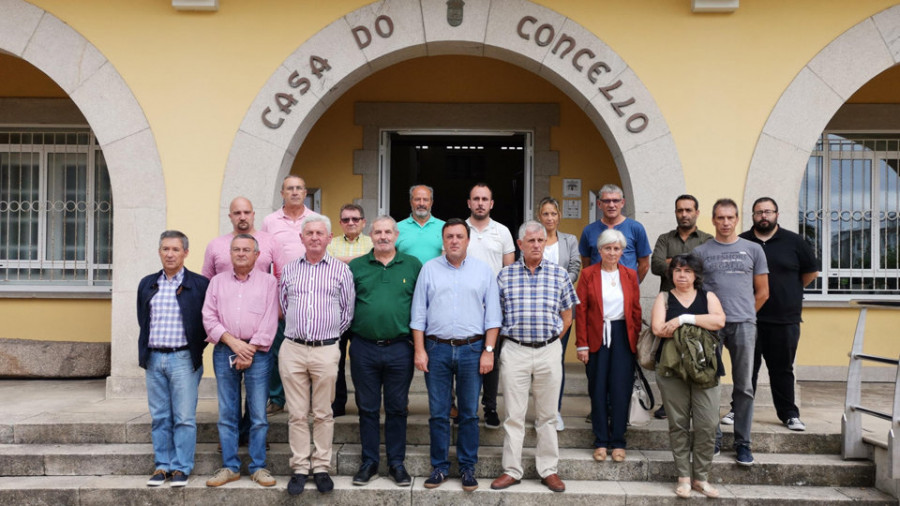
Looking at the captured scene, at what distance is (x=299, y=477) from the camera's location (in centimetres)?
461

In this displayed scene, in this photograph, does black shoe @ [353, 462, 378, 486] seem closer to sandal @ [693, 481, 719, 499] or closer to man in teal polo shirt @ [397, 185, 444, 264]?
man in teal polo shirt @ [397, 185, 444, 264]

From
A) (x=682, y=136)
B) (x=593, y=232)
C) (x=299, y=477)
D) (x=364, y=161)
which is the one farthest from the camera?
(x=364, y=161)

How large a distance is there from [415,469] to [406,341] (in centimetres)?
96

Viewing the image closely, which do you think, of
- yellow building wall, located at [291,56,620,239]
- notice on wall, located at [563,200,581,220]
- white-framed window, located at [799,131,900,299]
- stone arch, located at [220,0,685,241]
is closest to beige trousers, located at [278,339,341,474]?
stone arch, located at [220,0,685,241]

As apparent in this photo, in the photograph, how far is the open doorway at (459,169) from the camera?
26.7 feet

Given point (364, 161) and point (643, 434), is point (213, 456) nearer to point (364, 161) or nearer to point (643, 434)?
point (643, 434)

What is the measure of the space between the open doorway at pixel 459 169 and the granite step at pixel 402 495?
379 cm

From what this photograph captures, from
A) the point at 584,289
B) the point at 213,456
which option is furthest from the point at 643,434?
the point at 213,456

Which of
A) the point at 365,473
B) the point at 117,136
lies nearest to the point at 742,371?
the point at 365,473

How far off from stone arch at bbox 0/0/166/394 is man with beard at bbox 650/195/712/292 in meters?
4.29

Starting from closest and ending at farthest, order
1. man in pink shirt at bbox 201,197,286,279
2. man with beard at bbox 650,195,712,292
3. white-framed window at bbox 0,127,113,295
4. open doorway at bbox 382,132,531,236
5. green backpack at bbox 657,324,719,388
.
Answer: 1. green backpack at bbox 657,324,719,388
2. man in pink shirt at bbox 201,197,286,279
3. man with beard at bbox 650,195,712,292
4. white-framed window at bbox 0,127,113,295
5. open doorway at bbox 382,132,531,236

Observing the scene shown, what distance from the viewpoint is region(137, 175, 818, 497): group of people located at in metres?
4.62

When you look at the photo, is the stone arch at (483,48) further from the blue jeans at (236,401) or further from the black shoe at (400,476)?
the black shoe at (400,476)

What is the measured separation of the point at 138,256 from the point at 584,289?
396cm
